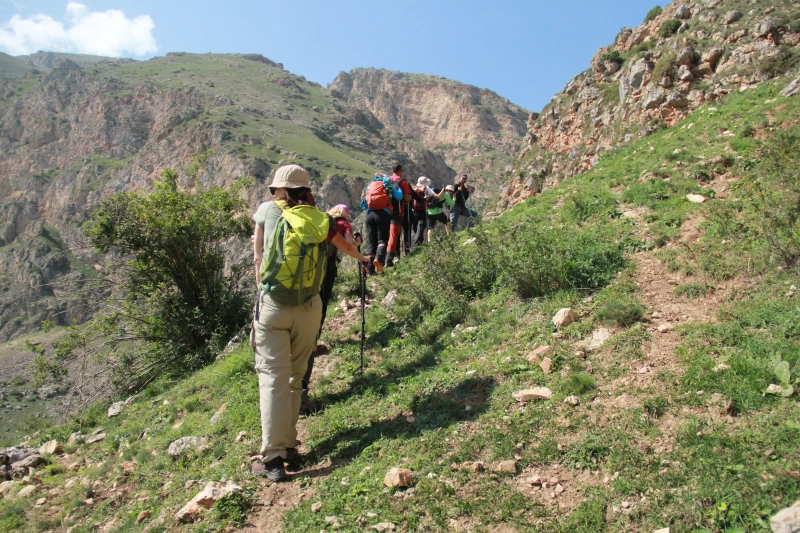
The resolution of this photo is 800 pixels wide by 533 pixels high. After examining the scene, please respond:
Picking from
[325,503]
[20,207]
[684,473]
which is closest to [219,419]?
[325,503]

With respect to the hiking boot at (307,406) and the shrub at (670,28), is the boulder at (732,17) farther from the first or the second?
the hiking boot at (307,406)

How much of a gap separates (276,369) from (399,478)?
136 cm

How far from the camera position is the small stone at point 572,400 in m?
3.90

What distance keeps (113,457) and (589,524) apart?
5.48m

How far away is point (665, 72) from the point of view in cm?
1914

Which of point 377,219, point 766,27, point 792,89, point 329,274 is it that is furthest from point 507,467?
point 766,27

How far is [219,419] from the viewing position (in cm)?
565

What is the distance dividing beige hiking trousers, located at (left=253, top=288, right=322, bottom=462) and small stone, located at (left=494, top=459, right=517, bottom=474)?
1754 mm

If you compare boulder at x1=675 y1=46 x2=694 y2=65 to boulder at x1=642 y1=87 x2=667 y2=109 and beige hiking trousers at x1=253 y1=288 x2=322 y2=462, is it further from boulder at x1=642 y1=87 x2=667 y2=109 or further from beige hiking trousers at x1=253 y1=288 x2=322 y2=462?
beige hiking trousers at x1=253 y1=288 x2=322 y2=462

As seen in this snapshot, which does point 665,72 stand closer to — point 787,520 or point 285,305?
point 285,305

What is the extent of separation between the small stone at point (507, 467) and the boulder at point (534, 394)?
76 centimetres

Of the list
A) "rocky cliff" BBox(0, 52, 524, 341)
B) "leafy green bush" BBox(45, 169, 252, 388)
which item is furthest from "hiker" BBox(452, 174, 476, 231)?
"rocky cliff" BBox(0, 52, 524, 341)

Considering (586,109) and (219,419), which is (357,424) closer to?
(219,419)

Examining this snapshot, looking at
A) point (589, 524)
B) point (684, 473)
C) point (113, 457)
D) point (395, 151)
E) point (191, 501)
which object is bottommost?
point (113, 457)
